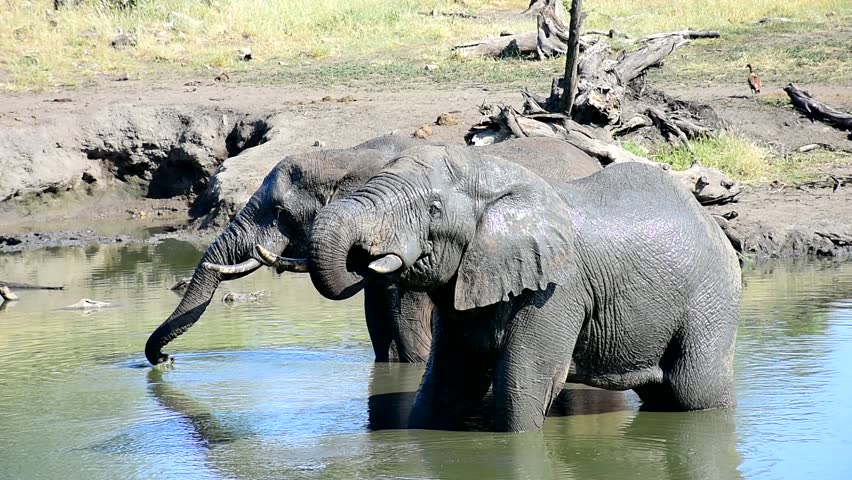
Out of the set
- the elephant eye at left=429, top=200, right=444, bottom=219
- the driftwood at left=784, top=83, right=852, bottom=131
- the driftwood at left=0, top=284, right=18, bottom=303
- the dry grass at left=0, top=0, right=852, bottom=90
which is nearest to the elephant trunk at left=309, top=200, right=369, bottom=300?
the elephant eye at left=429, top=200, right=444, bottom=219

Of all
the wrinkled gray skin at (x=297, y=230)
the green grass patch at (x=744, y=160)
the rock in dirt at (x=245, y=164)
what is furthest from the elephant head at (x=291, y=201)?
the green grass patch at (x=744, y=160)

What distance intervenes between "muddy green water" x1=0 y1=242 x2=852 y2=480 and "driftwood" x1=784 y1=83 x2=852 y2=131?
6240 millimetres

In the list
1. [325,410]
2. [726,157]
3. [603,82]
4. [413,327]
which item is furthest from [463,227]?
[603,82]

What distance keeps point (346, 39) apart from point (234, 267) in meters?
18.1

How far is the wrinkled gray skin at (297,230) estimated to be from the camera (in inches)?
337

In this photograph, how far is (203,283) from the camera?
8.84 meters

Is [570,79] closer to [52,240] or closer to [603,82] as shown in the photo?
[603,82]

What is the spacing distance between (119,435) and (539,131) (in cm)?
806

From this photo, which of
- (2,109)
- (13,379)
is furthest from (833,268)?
(2,109)

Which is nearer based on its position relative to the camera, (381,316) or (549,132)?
(381,316)

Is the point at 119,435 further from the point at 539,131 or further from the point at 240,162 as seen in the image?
the point at 240,162

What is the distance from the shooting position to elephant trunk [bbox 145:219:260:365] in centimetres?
858

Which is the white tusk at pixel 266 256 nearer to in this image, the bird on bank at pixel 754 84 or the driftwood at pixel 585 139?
the driftwood at pixel 585 139

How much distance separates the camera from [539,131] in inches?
581
